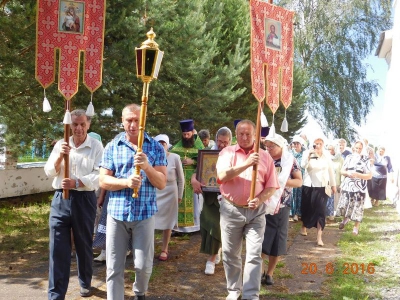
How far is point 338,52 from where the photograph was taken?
31.9 m

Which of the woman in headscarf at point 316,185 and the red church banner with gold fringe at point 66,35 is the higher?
the red church banner with gold fringe at point 66,35

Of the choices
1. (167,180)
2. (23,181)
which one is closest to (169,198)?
(167,180)

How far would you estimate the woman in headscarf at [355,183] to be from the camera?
32.1ft

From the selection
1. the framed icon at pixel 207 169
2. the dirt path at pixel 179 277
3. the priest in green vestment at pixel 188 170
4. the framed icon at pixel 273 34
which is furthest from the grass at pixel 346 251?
the framed icon at pixel 273 34

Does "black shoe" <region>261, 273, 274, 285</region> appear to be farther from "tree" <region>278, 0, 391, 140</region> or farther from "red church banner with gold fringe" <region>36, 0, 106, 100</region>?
"tree" <region>278, 0, 391, 140</region>

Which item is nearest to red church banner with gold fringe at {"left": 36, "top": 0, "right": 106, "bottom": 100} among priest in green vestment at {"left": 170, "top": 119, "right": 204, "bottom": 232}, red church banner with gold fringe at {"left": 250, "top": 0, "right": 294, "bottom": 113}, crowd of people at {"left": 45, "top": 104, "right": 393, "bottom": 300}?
crowd of people at {"left": 45, "top": 104, "right": 393, "bottom": 300}

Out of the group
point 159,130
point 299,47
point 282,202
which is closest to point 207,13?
point 159,130

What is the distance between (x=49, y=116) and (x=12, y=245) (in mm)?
2266

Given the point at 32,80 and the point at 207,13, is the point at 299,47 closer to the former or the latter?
the point at 207,13

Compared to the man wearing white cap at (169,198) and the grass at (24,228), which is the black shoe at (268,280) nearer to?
the man wearing white cap at (169,198)

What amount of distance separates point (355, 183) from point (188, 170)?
3521mm

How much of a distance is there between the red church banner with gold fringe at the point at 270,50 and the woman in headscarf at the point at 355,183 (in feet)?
14.1

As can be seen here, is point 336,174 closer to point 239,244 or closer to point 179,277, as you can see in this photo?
point 179,277
